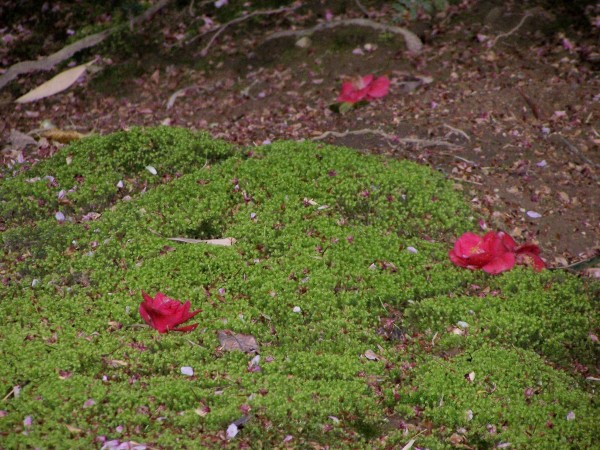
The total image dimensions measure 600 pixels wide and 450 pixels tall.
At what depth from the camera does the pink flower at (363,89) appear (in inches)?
214

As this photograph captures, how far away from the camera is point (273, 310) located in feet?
11.7

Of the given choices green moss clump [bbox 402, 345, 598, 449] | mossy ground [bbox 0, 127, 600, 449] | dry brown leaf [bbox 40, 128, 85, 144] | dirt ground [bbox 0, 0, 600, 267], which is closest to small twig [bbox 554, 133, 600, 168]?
dirt ground [bbox 0, 0, 600, 267]

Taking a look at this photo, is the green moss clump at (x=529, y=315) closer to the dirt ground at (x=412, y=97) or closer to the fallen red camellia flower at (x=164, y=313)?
the dirt ground at (x=412, y=97)

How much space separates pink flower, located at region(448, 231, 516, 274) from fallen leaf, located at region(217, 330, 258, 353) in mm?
1331

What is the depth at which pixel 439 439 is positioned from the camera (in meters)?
2.95

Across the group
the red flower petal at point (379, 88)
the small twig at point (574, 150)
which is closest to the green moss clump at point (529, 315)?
the small twig at point (574, 150)

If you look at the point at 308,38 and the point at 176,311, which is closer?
the point at 176,311

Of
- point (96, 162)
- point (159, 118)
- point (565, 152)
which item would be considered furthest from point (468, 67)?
point (96, 162)

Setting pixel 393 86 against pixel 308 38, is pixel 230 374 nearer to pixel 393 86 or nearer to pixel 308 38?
pixel 393 86

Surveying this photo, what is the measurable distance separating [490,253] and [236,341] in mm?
1566

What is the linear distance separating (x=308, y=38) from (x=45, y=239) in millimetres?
3322

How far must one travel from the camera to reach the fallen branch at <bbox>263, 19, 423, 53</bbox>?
6.03 m

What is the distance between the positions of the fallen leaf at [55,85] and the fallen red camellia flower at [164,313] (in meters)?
3.52

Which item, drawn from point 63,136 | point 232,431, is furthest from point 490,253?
point 63,136
